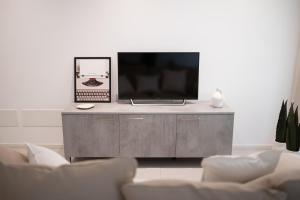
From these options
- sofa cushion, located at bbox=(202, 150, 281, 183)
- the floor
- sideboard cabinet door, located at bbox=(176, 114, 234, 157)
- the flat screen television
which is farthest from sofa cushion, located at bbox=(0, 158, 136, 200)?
the flat screen television

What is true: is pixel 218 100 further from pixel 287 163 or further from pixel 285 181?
pixel 285 181

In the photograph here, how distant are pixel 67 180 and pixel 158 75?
7.49 ft

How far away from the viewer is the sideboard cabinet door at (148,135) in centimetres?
312

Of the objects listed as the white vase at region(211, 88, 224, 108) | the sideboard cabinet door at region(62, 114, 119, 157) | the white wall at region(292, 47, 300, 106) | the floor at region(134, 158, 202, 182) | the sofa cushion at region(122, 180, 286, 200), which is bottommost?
the floor at region(134, 158, 202, 182)

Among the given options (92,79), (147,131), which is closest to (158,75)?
(147,131)

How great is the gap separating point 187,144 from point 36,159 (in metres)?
2.04

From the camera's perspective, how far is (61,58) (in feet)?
11.5

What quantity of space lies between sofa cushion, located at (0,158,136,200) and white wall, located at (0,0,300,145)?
2.39m

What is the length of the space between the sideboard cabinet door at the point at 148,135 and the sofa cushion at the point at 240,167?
1.74m

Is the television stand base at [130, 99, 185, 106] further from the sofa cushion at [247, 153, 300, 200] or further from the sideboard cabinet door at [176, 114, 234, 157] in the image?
the sofa cushion at [247, 153, 300, 200]

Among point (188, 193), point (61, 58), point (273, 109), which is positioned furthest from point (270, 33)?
point (188, 193)

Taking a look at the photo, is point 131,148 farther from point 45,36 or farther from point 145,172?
point 45,36

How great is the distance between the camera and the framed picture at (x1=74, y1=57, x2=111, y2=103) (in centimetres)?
351

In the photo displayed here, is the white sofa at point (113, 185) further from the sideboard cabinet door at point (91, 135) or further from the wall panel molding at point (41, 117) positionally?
the wall panel molding at point (41, 117)
